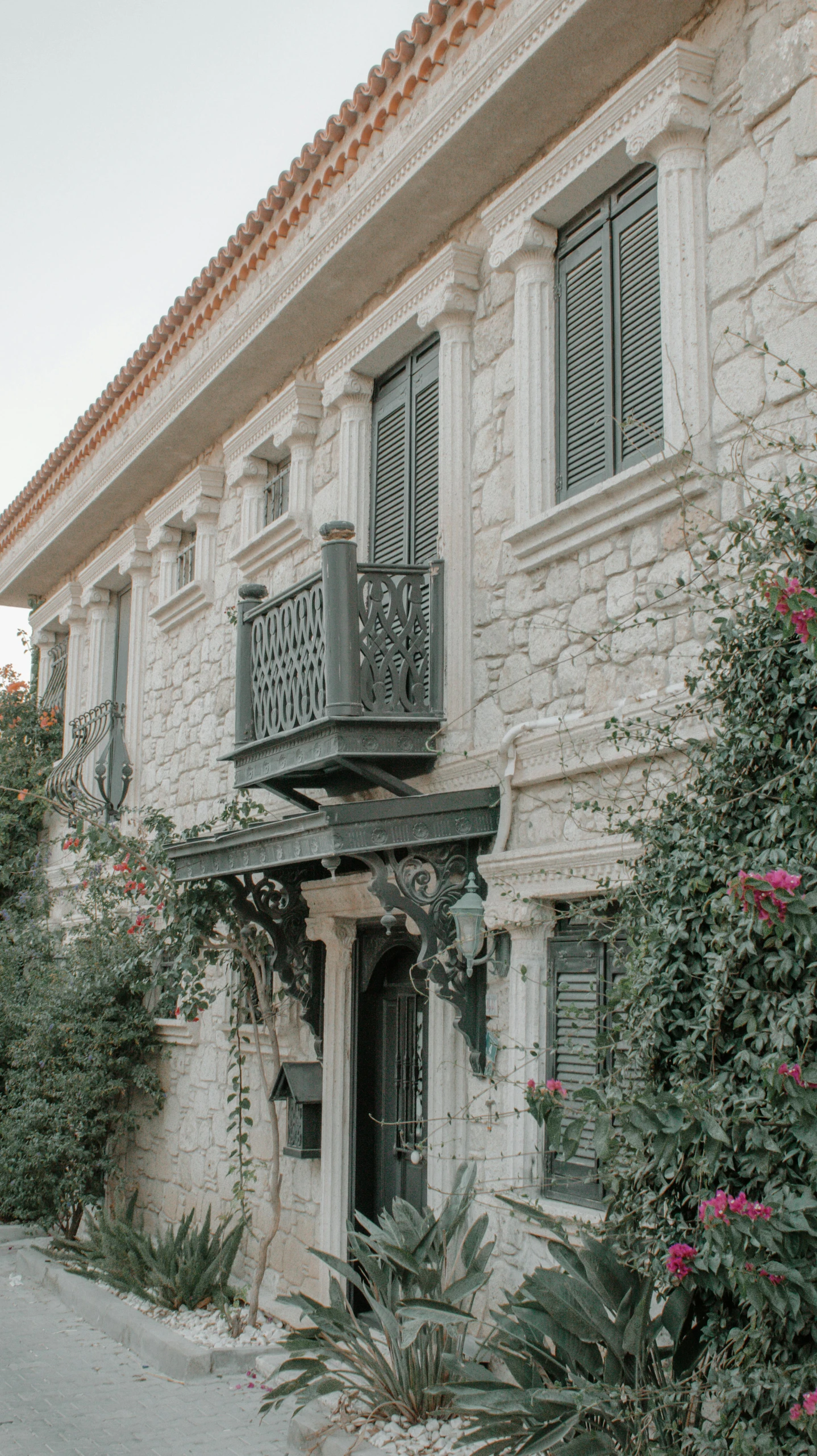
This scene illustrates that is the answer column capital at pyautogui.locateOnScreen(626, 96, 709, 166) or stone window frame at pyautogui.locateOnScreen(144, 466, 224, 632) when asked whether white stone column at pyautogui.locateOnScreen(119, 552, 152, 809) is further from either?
column capital at pyautogui.locateOnScreen(626, 96, 709, 166)

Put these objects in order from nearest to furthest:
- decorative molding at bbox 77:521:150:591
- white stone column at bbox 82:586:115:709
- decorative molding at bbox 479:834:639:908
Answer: decorative molding at bbox 479:834:639:908 → decorative molding at bbox 77:521:150:591 → white stone column at bbox 82:586:115:709

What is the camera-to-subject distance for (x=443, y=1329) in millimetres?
5352

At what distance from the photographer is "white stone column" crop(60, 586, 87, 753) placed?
1325 cm

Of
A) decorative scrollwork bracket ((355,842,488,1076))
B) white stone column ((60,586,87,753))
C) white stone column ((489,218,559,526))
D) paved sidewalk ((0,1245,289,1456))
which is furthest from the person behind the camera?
white stone column ((60,586,87,753))

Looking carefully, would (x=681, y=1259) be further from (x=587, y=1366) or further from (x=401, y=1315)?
(x=401, y=1315)

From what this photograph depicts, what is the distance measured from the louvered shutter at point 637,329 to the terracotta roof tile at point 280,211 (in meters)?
1.38

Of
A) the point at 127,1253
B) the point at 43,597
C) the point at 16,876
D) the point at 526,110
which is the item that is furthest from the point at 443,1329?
the point at 43,597

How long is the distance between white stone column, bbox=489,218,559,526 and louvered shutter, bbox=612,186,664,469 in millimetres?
440

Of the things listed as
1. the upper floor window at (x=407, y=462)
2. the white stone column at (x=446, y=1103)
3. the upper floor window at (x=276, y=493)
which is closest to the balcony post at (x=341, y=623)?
the upper floor window at (x=407, y=462)

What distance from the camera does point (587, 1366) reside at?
411cm

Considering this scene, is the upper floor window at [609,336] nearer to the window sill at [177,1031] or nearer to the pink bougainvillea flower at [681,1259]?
the pink bougainvillea flower at [681,1259]

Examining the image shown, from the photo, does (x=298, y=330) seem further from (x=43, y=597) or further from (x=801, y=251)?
(x=43, y=597)

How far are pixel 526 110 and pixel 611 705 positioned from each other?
305 cm

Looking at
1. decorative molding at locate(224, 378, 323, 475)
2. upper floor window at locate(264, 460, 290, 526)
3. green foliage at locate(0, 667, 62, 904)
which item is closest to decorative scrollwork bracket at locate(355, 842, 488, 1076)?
decorative molding at locate(224, 378, 323, 475)
